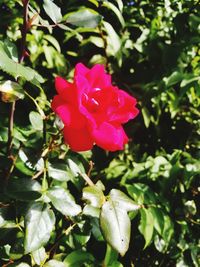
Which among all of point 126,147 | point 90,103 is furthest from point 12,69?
point 126,147

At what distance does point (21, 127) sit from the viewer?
1.16 m

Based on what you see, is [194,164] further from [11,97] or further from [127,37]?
[11,97]

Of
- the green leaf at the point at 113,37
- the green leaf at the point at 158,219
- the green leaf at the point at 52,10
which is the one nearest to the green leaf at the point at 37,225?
the green leaf at the point at 52,10

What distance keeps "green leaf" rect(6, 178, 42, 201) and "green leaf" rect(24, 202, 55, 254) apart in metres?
0.02

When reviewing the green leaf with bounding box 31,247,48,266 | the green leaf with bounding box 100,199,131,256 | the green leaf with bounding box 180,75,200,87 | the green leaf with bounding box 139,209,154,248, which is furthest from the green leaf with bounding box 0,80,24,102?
the green leaf with bounding box 180,75,200,87

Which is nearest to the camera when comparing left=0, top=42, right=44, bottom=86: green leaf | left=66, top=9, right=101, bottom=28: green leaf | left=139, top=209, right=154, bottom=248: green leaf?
left=0, top=42, right=44, bottom=86: green leaf

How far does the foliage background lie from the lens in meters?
0.91

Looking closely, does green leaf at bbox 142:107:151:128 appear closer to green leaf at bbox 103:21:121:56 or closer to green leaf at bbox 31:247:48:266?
green leaf at bbox 103:21:121:56

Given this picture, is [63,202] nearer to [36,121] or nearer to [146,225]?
[36,121]

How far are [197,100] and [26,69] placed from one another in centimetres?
99

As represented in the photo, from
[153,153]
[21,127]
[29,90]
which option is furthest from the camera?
[153,153]

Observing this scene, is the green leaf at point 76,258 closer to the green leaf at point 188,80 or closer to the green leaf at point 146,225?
the green leaf at point 146,225

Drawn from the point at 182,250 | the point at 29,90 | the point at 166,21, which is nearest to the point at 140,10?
the point at 166,21

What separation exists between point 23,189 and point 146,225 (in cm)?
47
